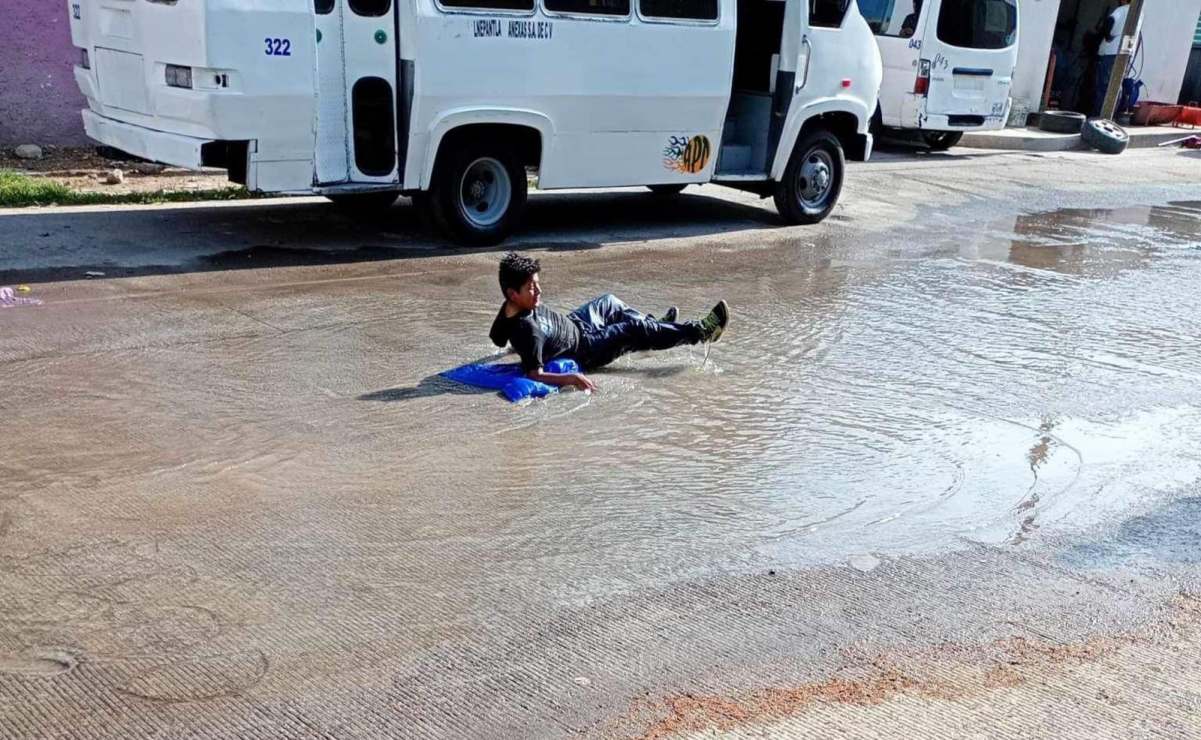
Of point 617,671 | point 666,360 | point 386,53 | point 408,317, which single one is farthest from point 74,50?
point 617,671

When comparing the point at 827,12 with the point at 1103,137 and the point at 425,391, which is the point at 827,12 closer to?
the point at 425,391

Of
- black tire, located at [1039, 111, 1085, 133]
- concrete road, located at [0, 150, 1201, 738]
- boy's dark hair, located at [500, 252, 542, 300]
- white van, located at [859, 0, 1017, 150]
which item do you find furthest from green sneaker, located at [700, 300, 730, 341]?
black tire, located at [1039, 111, 1085, 133]

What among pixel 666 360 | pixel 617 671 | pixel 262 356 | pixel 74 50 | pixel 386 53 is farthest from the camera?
pixel 74 50

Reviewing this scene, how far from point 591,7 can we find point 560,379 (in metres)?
4.57

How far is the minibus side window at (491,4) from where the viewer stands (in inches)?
357

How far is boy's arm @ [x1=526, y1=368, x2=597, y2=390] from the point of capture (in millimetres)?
6285

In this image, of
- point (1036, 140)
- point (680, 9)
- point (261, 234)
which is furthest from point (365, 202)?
point (1036, 140)

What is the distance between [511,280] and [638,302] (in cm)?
242

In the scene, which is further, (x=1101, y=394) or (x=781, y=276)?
(x=781, y=276)

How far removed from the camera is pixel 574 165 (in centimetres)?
1021

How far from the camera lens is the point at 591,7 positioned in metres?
9.88

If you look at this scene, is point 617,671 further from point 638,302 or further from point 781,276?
point 781,276

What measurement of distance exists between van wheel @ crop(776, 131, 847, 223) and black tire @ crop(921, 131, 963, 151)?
7428mm

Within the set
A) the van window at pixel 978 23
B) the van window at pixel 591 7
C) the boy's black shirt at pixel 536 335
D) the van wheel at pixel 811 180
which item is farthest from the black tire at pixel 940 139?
the boy's black shirt at pixel 536 335
